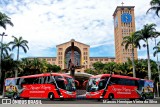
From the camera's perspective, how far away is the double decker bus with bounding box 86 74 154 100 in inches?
1014

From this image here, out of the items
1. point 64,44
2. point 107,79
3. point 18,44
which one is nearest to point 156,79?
point 107,79

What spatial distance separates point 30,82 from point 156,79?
33.8 meters

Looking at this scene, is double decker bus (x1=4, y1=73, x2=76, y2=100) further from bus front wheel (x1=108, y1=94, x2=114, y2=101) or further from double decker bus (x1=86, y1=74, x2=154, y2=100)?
bus front wheel (x1=108, y1=94, x2=114, y2=101)

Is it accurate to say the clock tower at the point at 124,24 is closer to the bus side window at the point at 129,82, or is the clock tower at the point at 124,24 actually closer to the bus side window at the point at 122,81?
the bus side window at the point at 129,82

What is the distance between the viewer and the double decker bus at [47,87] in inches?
995

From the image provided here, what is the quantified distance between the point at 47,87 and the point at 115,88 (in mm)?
8129

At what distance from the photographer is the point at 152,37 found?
1647 inches

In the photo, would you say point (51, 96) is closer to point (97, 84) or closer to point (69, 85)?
point (69, 85)

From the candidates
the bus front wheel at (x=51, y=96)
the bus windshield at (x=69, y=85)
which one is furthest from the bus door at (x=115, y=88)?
the bus front wheel at (x=51, y=96)

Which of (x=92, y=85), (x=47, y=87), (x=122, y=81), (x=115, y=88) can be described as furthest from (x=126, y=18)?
(x=47, y=87)

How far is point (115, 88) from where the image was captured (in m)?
26.8

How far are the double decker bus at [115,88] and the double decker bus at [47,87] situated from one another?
8.06ft

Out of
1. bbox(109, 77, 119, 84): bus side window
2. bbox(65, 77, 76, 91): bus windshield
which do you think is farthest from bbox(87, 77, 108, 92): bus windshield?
bbox(65, 77, 76, 91): bus windshield

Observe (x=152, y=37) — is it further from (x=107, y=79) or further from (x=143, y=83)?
(x=107, y=79)
